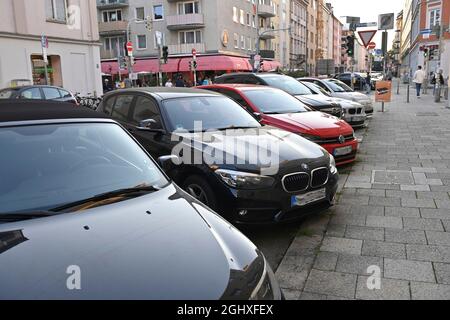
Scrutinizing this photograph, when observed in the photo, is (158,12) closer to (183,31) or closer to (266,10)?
(183,31)

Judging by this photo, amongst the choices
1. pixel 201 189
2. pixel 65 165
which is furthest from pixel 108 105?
pixel 65 165

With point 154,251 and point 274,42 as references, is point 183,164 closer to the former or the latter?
point 154,251

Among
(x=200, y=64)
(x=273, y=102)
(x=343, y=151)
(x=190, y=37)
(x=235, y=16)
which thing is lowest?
(x=343, y=151)

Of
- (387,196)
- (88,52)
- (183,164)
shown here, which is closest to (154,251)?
(183,164)

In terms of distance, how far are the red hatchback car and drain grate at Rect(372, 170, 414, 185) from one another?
0.66 metres

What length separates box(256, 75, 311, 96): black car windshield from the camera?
11375 millimetres

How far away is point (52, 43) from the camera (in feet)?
82.5

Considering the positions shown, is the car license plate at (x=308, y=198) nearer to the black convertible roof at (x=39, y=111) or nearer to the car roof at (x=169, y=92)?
the black convertible roof at (x=39, y=111)

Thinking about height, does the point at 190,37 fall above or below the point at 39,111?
above

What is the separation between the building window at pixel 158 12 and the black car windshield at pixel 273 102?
40244mm

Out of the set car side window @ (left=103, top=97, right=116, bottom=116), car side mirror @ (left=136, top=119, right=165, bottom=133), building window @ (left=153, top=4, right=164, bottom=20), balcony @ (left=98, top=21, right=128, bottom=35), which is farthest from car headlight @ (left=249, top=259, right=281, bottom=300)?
balcony @ (left=98, top=21, right=128, bottom=35)

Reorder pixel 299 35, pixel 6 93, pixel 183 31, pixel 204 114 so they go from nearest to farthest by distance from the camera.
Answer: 1. pixel 204 114
2. pixel 6 93
3. pixel 183 31
4. pixel 299 35

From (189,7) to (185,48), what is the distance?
4369 millimetres

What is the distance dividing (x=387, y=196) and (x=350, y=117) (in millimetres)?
6868
